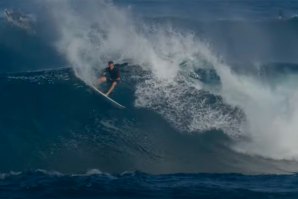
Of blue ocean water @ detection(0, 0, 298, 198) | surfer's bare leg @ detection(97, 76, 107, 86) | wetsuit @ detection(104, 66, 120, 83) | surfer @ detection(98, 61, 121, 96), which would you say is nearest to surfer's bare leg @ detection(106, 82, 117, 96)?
surfer @ detection(98, 61, 121, 96)

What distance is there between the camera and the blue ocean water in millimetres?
18984

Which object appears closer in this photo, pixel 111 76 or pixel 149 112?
pixel 149 112

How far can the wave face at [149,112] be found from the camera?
74.0 feet

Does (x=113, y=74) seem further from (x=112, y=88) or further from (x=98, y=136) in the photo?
(x=98, y=136)

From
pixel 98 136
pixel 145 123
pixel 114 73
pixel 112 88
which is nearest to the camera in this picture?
pixel 98 136

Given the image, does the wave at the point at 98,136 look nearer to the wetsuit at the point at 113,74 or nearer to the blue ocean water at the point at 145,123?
the blue ocean water at the point at 145,123

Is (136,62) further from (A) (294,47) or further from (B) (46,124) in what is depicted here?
(A) (294,47)

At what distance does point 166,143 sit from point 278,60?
61.4 ft

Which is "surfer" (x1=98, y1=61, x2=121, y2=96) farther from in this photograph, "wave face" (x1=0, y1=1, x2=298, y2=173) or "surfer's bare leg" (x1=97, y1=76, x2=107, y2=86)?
"wave face" (x1=0, y1=1, x2=298, y2=173)

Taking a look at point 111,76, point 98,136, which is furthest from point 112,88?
point 98,136

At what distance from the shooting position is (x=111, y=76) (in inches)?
996

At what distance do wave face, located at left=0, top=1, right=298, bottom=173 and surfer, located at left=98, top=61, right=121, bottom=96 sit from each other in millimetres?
617

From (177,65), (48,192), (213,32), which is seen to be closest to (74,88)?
(177,65)

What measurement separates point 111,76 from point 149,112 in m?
2.11
